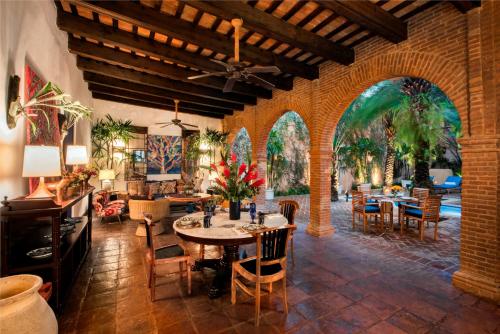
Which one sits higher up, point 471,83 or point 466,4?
point 466,4

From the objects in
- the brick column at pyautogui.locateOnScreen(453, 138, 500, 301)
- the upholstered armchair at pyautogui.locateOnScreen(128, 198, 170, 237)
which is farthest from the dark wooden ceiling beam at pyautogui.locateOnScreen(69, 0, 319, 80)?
the brick column at pyautogui.locateOnScreen(453, 138, 500, 301)

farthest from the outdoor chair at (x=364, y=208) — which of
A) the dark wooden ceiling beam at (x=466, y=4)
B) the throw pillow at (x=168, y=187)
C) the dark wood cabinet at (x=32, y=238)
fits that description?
the throw pillow at (x=168, y=187)

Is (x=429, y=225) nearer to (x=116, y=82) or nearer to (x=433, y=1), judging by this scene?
(x=433, y=1)

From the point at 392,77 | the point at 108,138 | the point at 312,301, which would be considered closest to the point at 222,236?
the point at 312,301

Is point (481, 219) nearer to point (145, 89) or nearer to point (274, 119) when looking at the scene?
point (274, 119)

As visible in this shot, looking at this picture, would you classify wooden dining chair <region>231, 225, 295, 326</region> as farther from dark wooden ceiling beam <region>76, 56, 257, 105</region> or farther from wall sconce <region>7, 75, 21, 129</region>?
dark wooden ceiling beam <region>76, 56, 257, 105</region>

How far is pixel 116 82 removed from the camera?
6699 mm

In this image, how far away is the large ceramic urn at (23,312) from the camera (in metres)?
1.24

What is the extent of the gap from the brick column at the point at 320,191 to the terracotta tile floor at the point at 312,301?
1.09 m

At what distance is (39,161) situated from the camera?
201 centimetres

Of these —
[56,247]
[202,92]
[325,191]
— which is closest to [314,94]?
[325,191]

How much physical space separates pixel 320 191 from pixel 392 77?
2.52m

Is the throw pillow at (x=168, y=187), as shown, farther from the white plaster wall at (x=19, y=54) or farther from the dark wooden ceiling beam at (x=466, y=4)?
the dark wooden ceiling beam at (x=466, y=4)

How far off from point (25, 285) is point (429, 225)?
760 cm
